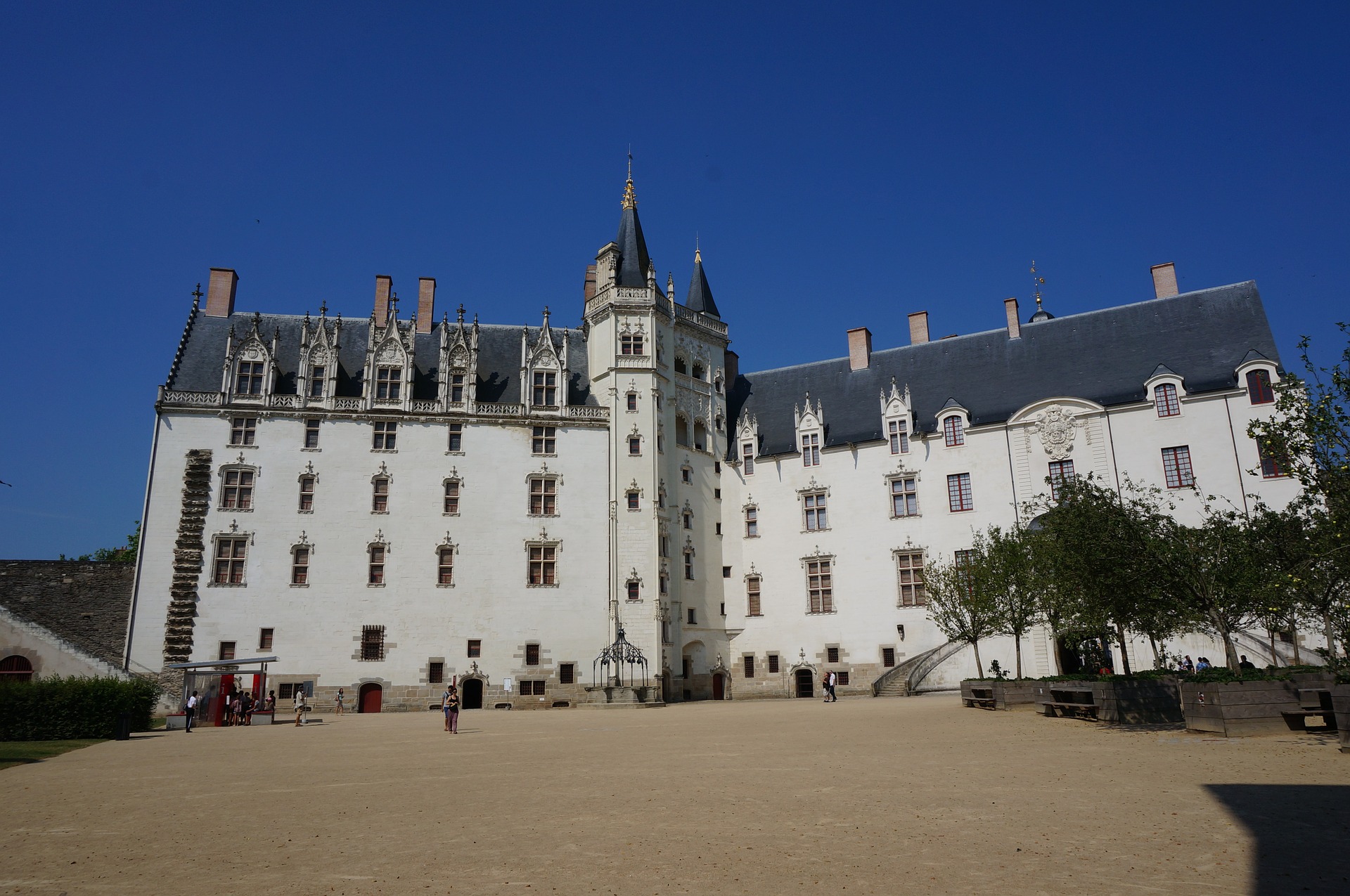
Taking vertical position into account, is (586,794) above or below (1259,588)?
below

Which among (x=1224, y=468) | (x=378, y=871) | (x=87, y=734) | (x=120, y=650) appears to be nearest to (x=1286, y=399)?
(x=378, y=871)

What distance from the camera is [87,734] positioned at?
22531 mm

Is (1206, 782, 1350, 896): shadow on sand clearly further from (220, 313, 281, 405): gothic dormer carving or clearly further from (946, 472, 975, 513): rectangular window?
(220, 313, 281, 405): gothic dormer carving

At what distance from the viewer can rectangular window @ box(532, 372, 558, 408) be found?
1634 inches

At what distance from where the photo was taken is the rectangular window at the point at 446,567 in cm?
3812

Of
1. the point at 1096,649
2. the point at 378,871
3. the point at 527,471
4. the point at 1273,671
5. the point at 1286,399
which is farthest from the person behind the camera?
the point at 527,471

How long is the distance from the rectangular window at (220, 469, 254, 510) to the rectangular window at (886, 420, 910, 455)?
29.0 meters

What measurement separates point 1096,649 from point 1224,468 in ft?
34.7

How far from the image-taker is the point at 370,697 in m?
36.4

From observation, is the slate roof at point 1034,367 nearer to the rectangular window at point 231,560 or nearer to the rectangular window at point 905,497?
the rectangular window at point 905,497

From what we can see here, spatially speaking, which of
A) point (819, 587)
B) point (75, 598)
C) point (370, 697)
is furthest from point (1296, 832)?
point (75, 598)

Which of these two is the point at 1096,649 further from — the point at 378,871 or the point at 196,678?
the point at 196,678

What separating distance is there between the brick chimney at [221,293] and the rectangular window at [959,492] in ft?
117

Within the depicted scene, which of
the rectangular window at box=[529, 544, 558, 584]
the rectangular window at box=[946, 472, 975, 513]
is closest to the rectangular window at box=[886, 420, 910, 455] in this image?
the rectangular window at box=[946, 472, 975, 513]
